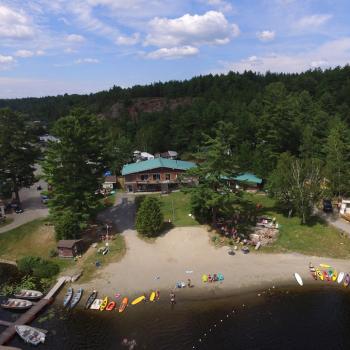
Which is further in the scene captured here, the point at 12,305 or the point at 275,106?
the point at 275,106

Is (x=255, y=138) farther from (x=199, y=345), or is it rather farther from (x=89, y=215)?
(x=199, y=345)

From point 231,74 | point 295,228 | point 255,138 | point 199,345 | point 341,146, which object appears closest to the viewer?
point 199,345

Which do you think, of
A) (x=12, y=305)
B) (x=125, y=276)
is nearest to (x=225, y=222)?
(x=125, y=276)

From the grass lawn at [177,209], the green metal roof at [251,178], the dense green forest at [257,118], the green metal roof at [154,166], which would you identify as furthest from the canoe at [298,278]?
the green metal roof at [154,166]

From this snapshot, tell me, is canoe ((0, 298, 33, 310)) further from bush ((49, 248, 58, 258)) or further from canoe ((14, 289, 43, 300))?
bush ((49, 248, 58, 258))

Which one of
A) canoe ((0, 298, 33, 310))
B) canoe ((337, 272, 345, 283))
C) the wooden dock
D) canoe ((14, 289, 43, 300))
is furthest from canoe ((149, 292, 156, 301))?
canoe ((337, 272, 345, 283))

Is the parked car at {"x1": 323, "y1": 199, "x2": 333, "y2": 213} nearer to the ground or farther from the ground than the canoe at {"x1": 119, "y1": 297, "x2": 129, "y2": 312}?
farther from the ground
